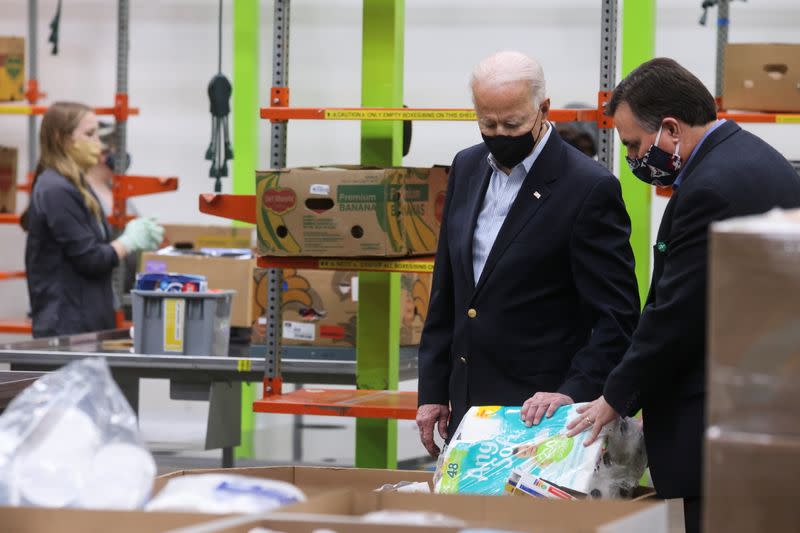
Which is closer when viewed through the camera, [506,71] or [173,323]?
[506,71]

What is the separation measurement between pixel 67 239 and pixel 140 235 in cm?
46

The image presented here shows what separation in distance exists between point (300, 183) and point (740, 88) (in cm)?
183

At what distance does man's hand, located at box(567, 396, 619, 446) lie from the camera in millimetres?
2316

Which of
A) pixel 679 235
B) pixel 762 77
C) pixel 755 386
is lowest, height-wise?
pixel 755 386

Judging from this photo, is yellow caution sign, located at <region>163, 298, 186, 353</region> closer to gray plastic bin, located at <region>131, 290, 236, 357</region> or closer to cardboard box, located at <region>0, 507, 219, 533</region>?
gray plastic bin, located at <region>131, 290, 236, 357</region>

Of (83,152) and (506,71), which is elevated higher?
(506,71)

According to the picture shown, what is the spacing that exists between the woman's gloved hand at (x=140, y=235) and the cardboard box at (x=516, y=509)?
3923 millimetres

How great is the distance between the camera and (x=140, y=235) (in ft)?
18.0

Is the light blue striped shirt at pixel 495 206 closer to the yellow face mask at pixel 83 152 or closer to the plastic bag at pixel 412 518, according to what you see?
the plastic bag at pixel 412 518

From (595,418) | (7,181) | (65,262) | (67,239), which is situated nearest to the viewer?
(595,418)

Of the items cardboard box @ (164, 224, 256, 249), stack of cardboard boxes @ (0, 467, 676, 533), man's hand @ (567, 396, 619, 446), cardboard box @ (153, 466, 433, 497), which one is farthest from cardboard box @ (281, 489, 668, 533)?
cardboard box @ (164, 224, 256, 249)

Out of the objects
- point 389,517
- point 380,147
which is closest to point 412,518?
point 389,517

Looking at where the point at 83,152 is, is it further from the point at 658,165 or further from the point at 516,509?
the point at 516,509

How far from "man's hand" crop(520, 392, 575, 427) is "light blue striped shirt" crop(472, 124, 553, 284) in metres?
0.40
